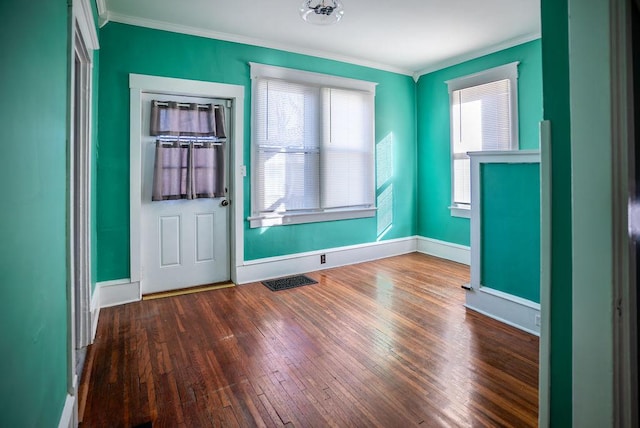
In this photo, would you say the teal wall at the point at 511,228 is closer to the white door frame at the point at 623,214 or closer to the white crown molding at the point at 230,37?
the white door frame at the point at 623,214

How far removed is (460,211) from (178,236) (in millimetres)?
3573

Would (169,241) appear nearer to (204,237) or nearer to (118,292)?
(204,237)

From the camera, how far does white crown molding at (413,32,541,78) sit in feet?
13.3

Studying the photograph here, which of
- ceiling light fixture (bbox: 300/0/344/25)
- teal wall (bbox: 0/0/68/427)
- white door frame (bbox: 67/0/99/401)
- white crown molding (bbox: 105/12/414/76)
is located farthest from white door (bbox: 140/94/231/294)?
teal wall (bbox: 0/0/68/427)

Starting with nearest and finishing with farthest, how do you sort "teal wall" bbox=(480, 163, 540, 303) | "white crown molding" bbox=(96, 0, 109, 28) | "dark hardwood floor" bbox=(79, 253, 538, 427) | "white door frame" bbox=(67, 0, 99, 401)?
"dark hardwood floor" bbox=(79, 253, 538, 427)
"white door frame" bbox=(67, 0, 99, 401)
"teal wall" bbox=(480, 163, 540, 303)
"white crown molding" bbox=(96, 0, 109, 28)

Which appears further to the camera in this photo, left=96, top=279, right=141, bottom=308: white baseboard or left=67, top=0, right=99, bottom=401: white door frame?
left=96, top=279, right=141, bottom=308: white baseboard

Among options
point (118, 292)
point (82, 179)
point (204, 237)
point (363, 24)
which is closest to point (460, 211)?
point (363, 24)

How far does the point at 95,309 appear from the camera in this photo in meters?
3.01

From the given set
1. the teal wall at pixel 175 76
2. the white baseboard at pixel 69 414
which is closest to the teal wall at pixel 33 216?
the white baseboard at pixel 69 414

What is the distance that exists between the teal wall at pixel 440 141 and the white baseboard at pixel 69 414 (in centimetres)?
445

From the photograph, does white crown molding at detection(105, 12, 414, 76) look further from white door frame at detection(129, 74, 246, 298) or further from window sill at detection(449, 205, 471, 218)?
window sill at detection(449, 205, 471, 218)

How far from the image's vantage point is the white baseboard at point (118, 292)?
3.38m

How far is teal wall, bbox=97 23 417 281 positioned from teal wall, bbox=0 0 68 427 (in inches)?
74.1

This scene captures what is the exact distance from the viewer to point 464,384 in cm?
207
